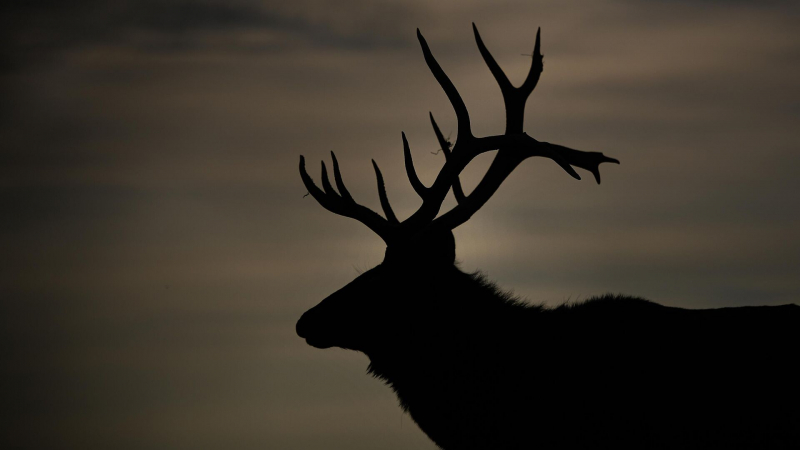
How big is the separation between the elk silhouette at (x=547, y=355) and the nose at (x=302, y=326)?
0.04ft

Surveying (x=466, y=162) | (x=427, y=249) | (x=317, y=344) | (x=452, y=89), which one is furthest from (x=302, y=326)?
(x=452, y=89)

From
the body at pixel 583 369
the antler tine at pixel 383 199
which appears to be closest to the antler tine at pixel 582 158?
the body at pixel 583 369

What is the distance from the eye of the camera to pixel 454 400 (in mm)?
7805

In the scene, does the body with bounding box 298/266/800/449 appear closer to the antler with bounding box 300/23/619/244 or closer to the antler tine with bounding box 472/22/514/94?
the antler with bounding box 300/23/619/244

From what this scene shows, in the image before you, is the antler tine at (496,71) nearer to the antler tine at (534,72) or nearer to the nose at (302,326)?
the antler tine at (534,72)

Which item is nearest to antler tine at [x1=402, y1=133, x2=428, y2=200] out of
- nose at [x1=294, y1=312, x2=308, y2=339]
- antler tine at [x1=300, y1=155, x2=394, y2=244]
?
antler tine at [x1=300, y1=155, x2=394, y2=244]

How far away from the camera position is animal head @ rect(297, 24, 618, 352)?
8.02 m

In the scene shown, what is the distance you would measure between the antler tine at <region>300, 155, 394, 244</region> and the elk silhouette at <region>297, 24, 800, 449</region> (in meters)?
0.10

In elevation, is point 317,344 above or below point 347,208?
below

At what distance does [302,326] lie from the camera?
8.02 metres

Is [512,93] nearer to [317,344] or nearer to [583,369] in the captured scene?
[583,369]

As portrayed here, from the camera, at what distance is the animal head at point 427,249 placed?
802 centimetres

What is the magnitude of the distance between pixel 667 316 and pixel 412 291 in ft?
6.23

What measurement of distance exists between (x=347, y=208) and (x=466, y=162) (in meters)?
1.07
